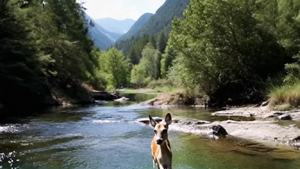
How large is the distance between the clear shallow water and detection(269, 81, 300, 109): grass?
12.2m

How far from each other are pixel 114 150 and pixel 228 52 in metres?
29.6

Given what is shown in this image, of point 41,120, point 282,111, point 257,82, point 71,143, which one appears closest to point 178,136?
point 71,143

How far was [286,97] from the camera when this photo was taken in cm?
3897

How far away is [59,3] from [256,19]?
43102mm

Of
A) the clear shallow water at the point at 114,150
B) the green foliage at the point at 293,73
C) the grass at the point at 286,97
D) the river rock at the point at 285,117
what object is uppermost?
the green foliage at the point at 293,73

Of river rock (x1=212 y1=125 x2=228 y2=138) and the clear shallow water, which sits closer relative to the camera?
the clear shallow water

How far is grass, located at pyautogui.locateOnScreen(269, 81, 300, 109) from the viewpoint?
37875 mm

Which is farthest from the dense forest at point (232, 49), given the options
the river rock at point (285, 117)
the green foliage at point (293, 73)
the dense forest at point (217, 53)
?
the river rock at point (285, 117)

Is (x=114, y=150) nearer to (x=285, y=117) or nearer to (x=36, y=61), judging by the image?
(x=285, y=117)

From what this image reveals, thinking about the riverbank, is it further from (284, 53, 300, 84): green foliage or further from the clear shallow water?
(284, 53, 300, 84): green foliage

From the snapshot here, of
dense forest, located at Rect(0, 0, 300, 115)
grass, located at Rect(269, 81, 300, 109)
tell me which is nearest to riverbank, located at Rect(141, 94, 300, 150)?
grass, located at Rect(269, 81, 300, 109)

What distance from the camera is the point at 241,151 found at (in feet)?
75.1

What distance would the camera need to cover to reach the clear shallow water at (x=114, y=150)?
66.3 feet

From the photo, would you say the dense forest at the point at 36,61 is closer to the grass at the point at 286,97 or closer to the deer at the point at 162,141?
the grass at the point at 286,97
